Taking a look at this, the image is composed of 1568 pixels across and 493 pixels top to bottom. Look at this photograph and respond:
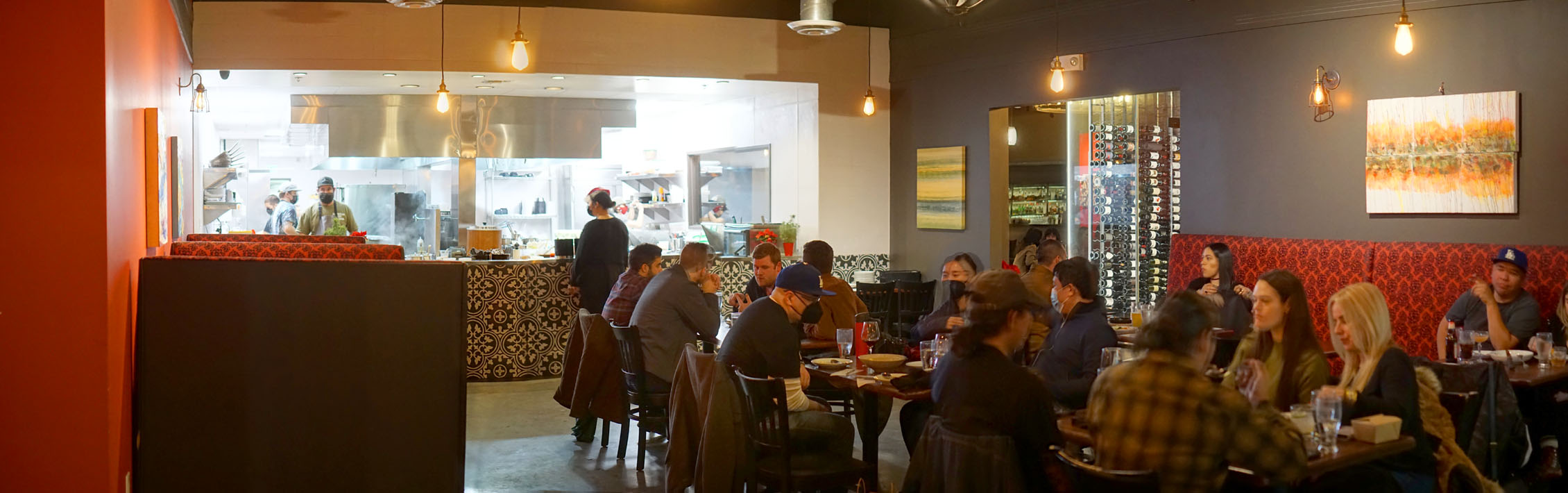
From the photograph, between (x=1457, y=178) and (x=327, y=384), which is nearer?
(x=327, y=384)

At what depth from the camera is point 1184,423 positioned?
3248 millimetres

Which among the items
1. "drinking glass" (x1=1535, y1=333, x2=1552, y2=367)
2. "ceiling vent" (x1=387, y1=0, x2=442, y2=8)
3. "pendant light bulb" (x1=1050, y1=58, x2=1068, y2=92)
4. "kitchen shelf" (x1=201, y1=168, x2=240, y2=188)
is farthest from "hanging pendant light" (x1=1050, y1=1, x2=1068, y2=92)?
"kitchen shelf" (x1=201, y1=168, x2=240, y2=188)

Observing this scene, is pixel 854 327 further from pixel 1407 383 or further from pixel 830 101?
pixel 830 101

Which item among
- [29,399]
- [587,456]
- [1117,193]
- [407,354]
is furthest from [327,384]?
[1117,193]

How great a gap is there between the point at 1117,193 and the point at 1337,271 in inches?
111

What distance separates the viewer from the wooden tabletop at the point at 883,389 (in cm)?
460

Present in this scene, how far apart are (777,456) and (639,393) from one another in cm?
159

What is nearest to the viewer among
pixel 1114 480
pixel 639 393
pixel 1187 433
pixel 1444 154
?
pixel 1114 480

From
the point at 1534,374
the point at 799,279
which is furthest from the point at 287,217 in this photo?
the point at 1534,374

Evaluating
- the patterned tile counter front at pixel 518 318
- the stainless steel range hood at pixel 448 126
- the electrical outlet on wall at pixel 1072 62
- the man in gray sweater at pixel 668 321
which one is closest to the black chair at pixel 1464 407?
the man in gray sweater at pixel 668 321

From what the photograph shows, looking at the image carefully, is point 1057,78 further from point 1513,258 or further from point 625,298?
point 625,298

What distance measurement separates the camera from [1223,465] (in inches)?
132

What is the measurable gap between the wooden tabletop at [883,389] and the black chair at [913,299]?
3.19 meters

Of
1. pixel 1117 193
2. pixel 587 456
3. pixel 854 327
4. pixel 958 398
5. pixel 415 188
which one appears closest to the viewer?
pixel 958 398
